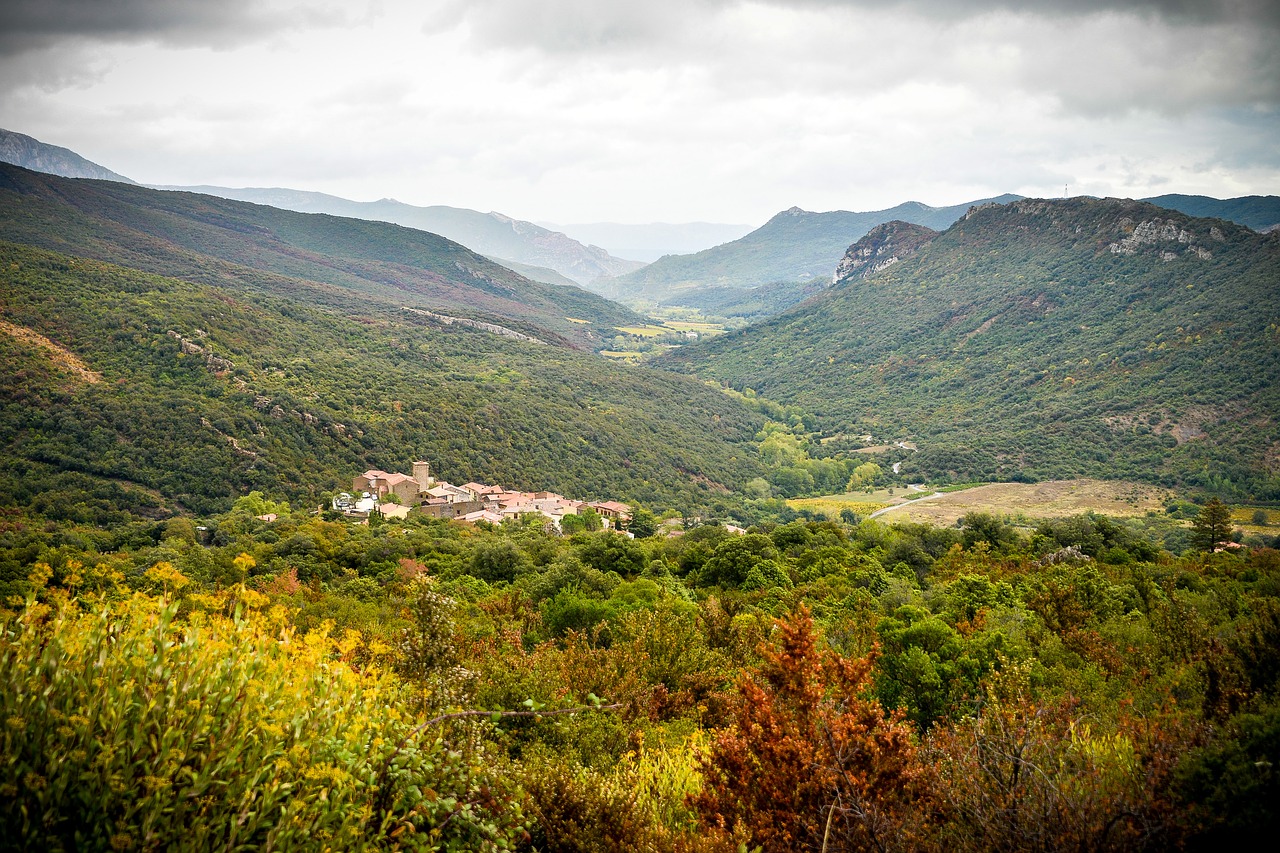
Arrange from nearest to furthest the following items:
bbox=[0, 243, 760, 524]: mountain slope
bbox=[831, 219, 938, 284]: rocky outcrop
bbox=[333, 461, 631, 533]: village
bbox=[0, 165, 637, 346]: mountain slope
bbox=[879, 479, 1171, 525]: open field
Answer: bbox=[0, 243, 760, 524]: mountain slope → bbox=[333, 461, 631, 533]: village → bbox=[879, 479, 1171, 525]: open field → bbox=[0, 165, 637, 346]: mountain slope → bbox=[831, 219, 938, 284]: rocky outcrop

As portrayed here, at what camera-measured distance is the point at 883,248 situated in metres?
173

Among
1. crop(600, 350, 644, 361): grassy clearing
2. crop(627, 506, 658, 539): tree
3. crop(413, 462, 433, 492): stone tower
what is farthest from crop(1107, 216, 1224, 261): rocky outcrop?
crop(413, 462, 433, 492): stone tower

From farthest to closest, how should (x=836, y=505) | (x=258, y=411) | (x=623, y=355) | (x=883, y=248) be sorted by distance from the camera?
1. (x=883, y=248)
2. (x=623, y=355)
3. (x=836, y=505)
4. (x=258, y=411)

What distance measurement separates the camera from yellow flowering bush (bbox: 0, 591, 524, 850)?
3.49m

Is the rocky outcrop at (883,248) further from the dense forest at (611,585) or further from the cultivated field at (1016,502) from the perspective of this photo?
the cultivated field at (1016,502)

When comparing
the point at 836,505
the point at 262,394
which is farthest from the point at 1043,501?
the point at 262,394

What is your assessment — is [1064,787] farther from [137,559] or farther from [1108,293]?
[1108,293]

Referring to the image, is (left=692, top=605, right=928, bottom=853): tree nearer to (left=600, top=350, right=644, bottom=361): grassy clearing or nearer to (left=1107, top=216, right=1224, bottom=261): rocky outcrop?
(left=1107, top=216, right=1224, bottom=261): rocky outcrop

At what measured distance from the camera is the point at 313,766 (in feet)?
13.0

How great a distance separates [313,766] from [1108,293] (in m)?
124

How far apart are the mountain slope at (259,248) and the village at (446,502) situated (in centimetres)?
6285

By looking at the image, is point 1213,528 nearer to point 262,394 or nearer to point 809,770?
point 809,770

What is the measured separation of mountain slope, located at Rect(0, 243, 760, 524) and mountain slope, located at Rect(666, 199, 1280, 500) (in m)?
31.6

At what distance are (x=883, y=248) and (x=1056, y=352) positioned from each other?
277ft
